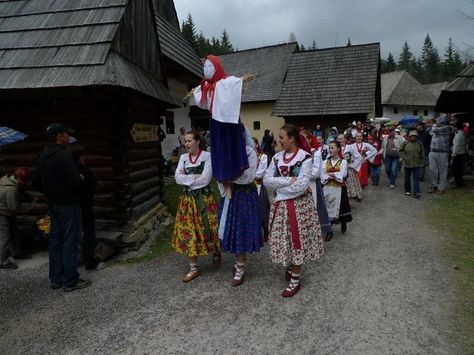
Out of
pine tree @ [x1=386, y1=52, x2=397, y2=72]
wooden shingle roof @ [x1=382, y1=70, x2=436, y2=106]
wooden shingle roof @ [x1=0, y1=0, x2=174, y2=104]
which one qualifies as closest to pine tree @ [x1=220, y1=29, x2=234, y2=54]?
wooden shingle roof @ [x1=382, y1=70, x2=436, y2=106]

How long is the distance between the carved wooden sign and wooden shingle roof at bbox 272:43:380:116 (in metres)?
14.0

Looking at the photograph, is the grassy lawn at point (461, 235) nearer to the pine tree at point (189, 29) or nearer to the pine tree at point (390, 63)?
the pine tree at point (189, 29)

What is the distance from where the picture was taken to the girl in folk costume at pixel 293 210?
12.5 feet

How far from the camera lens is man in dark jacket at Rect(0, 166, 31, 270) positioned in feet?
16.3

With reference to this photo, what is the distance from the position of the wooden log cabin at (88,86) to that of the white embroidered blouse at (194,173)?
1564 mm

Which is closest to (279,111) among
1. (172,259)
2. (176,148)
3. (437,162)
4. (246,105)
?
(246,105)

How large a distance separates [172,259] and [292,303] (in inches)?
89.5

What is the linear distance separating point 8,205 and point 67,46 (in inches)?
101

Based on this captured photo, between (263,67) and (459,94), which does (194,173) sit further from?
(263,67)

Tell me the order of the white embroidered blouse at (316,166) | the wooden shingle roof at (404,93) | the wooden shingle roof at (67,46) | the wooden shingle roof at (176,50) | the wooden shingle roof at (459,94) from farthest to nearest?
the wooden shingle roof at (404,93) < the wooden shingle roof at (176,50) < the wooden shingle roof at (459,94) < the wooden shingle roof at (67,46) < the white embroidered blouse at (316,166)

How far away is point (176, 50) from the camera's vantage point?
1203 cm

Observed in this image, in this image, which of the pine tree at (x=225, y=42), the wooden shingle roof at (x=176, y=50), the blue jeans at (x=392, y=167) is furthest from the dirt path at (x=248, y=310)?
the pine tree at (x=225, y=42)

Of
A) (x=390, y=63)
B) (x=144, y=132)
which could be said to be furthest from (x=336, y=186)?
(x=390, y=63)

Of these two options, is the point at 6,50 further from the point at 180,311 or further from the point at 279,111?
the point at 279,111
